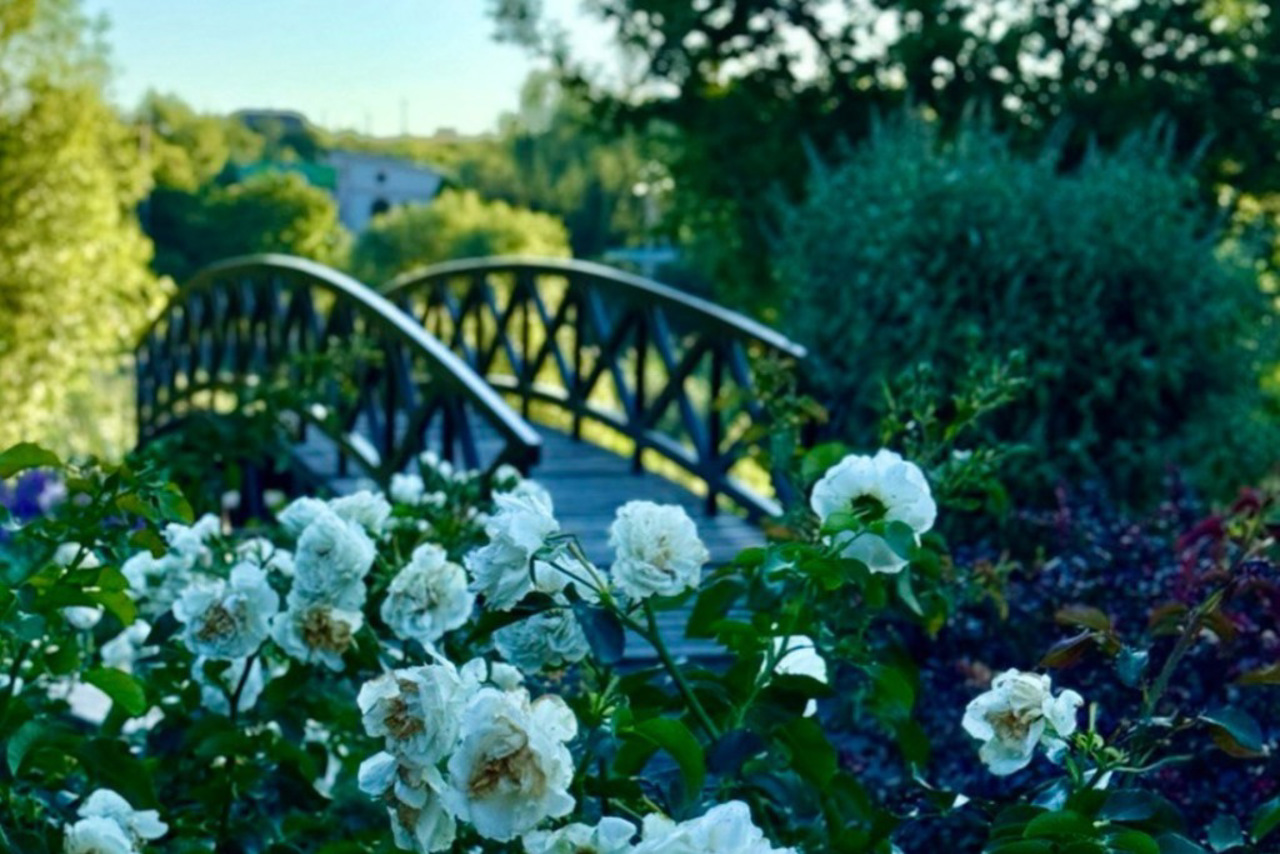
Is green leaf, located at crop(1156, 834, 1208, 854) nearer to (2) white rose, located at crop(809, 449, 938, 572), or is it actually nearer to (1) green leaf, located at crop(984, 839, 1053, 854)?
(1) green leaf, located at crop(984, 839, 1053, 854)

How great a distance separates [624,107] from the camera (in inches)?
634

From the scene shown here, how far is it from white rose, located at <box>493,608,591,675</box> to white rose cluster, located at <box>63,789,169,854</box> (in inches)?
18.2

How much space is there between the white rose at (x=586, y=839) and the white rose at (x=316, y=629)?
2.63 ft

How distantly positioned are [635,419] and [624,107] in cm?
837

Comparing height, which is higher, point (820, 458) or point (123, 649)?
point (820, 458)

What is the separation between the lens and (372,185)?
39.3 m

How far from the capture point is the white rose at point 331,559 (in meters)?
2.41

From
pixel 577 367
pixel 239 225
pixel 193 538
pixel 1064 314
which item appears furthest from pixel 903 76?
pixel 239 225

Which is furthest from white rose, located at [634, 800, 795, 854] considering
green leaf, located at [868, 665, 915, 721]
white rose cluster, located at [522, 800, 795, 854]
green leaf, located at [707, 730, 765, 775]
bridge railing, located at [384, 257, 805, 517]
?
bridge railing, located at [384, 257, 805, 517]

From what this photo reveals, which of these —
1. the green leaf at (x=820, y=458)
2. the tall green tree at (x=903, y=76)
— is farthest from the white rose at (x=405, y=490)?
the tall green tree at (x=903, y=76)

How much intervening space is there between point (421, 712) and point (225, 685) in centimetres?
121

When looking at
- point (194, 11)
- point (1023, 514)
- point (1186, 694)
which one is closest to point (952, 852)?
point (1186, 694)

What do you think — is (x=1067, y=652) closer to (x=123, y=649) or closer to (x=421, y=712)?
(x=421, y=712)

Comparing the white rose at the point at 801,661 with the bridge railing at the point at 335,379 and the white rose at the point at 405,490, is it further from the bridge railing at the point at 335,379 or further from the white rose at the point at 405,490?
the bridge railing at the point at 335,379
